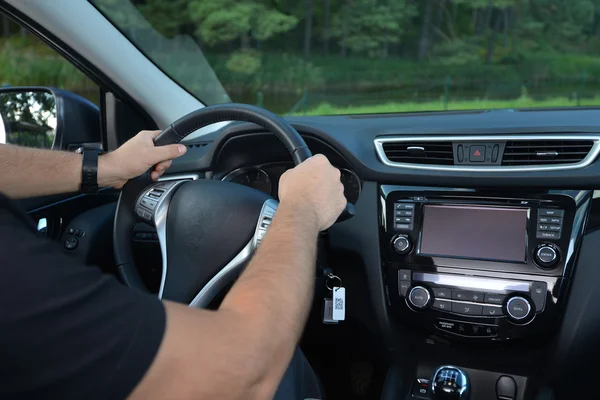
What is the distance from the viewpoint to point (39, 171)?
7.14 ft

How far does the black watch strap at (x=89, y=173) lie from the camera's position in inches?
86.6

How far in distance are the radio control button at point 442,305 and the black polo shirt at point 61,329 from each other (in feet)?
5.78

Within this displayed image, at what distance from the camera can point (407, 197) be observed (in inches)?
102

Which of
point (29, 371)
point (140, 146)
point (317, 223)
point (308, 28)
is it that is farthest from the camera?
point (308, 28)

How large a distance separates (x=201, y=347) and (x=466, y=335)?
70.0 inches

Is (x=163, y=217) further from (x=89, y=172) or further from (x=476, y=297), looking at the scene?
(x=476, y=297)

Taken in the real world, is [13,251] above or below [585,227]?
above

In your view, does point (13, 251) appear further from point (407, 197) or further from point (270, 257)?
point (407, 197)

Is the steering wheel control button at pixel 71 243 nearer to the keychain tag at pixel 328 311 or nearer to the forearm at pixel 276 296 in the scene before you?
the keychain tag at pixel 328 311

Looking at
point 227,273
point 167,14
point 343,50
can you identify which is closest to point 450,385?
point 227,273

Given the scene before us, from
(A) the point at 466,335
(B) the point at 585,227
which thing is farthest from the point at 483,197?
(A) the point at 466,335

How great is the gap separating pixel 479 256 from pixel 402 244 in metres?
0.32

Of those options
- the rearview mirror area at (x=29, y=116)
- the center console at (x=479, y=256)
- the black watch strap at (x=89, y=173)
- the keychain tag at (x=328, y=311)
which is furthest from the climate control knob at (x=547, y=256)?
the rearview mirror area at (x=29, y=116)

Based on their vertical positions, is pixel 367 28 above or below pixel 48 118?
above
